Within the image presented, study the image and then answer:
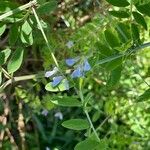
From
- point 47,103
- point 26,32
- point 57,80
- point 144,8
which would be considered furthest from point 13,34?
point 47,103

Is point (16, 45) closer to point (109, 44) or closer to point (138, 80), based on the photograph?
point (109, 44)

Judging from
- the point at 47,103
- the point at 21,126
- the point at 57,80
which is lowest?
the point at 21,126

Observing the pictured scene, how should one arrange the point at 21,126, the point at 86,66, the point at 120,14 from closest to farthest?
the point at 86,66, the point at 120,14, the point at 21,126

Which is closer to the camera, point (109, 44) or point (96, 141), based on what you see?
point (96, 141)

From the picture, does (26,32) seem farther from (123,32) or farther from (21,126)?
(21,126)

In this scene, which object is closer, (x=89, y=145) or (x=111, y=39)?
(x=89, y=145)

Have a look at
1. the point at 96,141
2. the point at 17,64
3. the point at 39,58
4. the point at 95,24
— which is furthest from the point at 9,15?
the point at 39,58

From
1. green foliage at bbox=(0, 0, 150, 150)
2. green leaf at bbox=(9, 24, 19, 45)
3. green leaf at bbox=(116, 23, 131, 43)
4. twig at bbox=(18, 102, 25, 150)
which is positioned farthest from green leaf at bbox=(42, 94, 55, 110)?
green leaf at bbox=(116, 23, 131, 43)

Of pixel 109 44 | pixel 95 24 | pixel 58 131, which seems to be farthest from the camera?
pixel 58 131

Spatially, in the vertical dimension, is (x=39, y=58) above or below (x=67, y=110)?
above

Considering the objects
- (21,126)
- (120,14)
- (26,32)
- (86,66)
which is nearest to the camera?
(86,66)

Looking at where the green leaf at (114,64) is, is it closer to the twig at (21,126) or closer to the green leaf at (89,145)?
the green leaf at (89,145)
